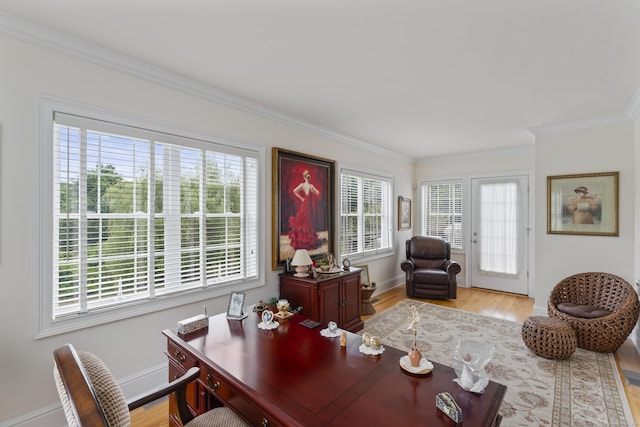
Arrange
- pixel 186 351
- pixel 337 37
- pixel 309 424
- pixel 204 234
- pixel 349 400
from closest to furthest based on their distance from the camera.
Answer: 1. pixel 309 424
2. pixel 349 400
3. pixel 186 351
4. pixel 337 37
5. pixel 204 234

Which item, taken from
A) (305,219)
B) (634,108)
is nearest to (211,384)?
(305,219)

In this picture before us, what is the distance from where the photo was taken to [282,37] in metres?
2.03

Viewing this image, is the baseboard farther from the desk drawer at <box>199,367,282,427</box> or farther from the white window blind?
the desk drawer at <box>199,367,282,427</box>

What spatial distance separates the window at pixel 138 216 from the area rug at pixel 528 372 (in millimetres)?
2105

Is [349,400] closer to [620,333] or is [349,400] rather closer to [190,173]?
[190,173]

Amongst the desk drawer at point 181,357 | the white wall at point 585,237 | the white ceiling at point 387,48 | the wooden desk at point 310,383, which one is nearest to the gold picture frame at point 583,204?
the white wall at point 585,237

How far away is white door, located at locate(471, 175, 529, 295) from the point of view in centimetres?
535

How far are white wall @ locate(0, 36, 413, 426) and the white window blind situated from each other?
0.14 m

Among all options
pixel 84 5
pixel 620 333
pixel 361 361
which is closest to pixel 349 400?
pixel 361 361

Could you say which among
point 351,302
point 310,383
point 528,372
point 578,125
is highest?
point 578,125

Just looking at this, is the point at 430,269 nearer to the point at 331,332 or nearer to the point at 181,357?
the point at 331,332

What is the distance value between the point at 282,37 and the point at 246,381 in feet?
6.79

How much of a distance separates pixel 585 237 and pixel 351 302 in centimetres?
306

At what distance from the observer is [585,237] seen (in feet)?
12.4
